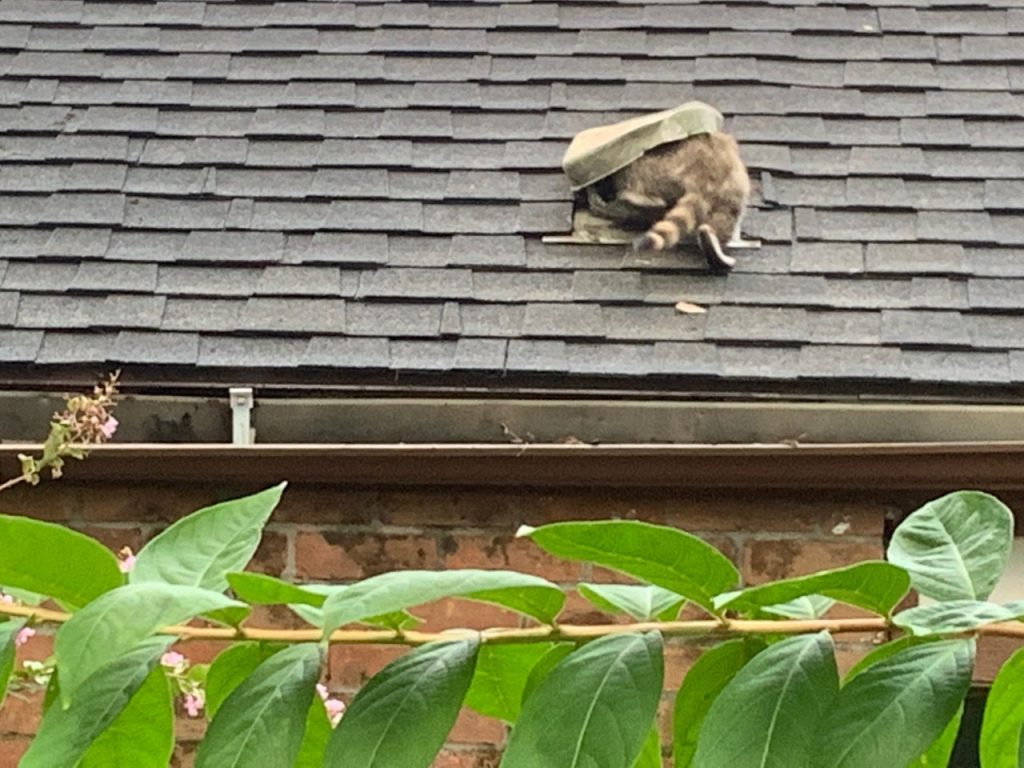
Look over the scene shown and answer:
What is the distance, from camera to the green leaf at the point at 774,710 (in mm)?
352

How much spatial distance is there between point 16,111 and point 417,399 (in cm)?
108

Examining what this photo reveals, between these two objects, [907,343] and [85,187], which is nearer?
[907,343]

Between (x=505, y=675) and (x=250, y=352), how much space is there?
1.48 metres

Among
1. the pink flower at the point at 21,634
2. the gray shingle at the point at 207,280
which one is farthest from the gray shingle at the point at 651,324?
the pink flower at the point at 21,634

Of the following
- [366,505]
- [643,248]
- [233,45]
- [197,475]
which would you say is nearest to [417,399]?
[366,505]

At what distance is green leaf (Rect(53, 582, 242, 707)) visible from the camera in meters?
0.34

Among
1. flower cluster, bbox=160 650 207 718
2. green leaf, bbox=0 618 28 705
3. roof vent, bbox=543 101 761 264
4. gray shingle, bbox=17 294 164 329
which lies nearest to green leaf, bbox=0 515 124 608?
green leaf, bbox=0 618 28 705

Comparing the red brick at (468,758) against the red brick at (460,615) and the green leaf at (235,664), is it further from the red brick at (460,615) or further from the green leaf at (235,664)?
the green leaf at (235,664)

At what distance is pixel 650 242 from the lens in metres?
1.98

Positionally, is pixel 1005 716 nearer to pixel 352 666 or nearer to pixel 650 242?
pixel 352 666

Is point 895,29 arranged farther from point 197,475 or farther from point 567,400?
point 197,475

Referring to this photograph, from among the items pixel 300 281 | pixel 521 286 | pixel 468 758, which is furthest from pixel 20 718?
pixel 521 286

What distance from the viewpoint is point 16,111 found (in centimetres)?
234

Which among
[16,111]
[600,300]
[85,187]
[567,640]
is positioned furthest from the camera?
[16,111]
